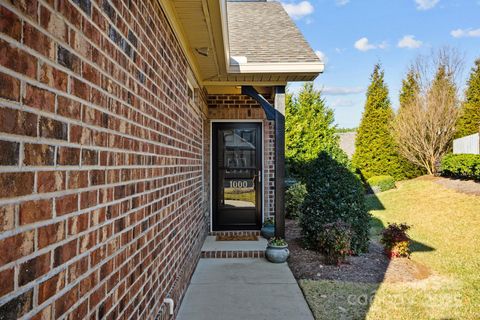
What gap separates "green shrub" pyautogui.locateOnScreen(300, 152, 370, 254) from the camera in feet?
19.3

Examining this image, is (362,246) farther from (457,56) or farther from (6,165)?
(457,56)

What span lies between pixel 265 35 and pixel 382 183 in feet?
32.8

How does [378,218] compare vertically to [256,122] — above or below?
below

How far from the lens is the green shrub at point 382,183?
583 inches

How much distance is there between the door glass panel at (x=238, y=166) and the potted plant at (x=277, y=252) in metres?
2.00

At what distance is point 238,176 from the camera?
7.52 meters

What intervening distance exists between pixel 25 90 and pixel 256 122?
21.6 feet

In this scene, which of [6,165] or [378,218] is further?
[378,218]

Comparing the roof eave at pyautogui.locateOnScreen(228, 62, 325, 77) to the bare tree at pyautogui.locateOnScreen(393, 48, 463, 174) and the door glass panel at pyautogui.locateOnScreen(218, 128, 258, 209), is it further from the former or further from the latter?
the bare tree at pyautogui.locateOnScreen(393, 48, 463, 174)

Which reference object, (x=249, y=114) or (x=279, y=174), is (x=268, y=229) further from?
(x=249, y=114)

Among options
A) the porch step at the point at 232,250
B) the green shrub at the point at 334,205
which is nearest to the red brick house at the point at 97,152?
the porch step at the point at 232,250

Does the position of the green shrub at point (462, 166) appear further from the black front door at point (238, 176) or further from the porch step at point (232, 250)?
the porch step at point (232, 250)

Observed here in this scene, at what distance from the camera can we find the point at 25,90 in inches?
38.9

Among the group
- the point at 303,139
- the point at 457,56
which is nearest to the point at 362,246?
the point at 303,139
